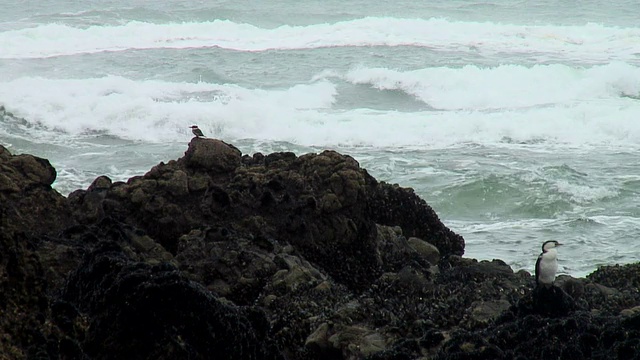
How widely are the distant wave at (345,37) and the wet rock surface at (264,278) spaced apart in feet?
78.6

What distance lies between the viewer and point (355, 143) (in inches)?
750

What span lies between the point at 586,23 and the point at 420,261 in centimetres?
3298

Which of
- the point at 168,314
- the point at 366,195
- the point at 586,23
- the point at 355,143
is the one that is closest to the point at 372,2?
the point at 586,23

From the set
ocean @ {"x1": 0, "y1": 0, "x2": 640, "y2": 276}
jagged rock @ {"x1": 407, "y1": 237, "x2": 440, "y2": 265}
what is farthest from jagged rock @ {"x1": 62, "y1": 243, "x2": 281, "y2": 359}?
ocean @ {"x1": 0, "y1": 0, "x2": 640, "y2": 276}

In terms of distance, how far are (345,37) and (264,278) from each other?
30.1 metres

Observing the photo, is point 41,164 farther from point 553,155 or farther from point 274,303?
point 553,155

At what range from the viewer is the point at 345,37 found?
36.1 m

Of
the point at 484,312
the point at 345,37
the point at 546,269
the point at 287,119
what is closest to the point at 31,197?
the point at 484,312

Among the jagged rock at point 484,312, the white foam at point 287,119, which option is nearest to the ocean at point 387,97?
the white foam at point 287,119

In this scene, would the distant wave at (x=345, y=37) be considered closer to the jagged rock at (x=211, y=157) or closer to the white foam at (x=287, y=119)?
the white foam at (x=287, y=119)

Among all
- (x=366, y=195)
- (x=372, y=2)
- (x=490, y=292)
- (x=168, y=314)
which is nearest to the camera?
(x=168, y=314)

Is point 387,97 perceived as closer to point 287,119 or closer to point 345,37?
point 287,119

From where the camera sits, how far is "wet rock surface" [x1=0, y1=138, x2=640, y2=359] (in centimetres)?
430

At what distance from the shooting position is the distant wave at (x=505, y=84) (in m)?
25.1
